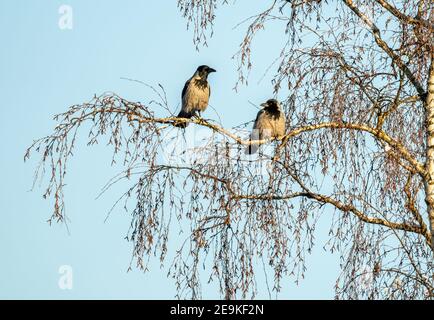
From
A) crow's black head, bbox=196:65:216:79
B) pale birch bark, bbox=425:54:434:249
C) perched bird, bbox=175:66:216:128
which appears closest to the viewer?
pale birch bark, bbox=425:54:434:249

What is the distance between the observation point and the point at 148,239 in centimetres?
586

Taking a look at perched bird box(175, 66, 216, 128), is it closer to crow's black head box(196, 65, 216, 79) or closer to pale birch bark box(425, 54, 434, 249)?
crow's black head box(196, 65, 216, 79)

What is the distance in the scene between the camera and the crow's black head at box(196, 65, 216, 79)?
1187 cm

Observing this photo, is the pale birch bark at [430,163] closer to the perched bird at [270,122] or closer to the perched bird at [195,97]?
the perched bird at [270,122]

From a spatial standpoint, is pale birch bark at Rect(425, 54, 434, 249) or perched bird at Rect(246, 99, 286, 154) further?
perched bird at Rect(246, 99, 286, 154)

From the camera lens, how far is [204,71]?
11891 millimetres

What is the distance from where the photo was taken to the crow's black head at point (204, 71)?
38.9 ft

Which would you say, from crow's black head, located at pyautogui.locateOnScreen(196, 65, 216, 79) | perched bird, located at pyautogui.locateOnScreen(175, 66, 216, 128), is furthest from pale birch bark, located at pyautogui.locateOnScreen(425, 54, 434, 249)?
crow's black head, located at pyautogui.locateOnScreen(196, 65, 216, 79)

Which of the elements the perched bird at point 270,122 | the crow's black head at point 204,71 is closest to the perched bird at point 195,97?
the crow's black head at point 204,71

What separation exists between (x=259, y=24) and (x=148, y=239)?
1.95 m

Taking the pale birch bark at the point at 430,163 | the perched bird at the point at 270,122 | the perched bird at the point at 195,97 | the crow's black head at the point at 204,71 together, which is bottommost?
the pale birch bark at the point at 430,163

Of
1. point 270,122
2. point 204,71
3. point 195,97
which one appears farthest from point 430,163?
point 204,71

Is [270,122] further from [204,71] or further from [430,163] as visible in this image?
[430,163]
